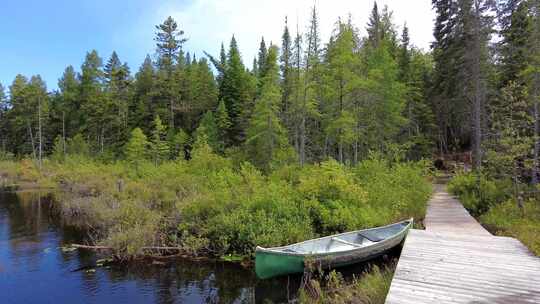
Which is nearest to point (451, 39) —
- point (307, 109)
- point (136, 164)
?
point (307, 109)

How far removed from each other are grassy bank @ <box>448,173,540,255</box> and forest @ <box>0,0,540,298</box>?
0.07 meters

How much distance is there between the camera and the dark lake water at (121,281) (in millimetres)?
8235

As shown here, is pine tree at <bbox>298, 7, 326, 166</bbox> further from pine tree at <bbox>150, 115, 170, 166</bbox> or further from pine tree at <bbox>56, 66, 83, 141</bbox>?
pine tree at <bbox>56, 66, 83, 141</bbox>

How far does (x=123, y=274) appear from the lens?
9.62m

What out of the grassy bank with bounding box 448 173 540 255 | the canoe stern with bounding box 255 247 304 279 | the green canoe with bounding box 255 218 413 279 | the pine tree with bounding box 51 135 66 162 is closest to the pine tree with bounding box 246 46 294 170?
the grassy bank with bounding box 448 173 540 255

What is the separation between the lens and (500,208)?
39.3ft

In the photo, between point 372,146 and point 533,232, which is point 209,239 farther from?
point 372,146

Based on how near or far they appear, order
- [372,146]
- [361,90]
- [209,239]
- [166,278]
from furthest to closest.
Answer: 1. [372,146]
2. [361,90]
3. [209,239]
4. [166,278]

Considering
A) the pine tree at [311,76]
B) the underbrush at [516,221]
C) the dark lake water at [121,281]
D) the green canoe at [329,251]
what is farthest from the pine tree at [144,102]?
the underbrush at [516,221]

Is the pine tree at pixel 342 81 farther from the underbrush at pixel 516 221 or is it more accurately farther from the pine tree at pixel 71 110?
the pine tree at pixel 71 110

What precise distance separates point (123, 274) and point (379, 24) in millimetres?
35420

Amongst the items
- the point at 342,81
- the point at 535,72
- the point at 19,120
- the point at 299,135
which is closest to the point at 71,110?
the point at 19,120

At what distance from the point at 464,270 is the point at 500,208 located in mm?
8019

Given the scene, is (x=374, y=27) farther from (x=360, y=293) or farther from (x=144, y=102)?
(x=360, y=293)
